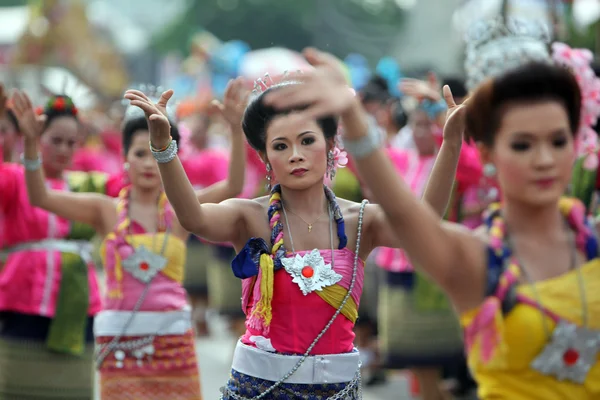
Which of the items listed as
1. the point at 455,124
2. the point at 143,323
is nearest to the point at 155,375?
the point at 143,323

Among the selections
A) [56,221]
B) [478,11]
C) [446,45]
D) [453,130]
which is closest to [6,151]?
[56,221]

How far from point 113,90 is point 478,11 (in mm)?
25029

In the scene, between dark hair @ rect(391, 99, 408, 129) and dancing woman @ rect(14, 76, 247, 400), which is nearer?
dancing woman @ rect(14, 76, 247, 400)

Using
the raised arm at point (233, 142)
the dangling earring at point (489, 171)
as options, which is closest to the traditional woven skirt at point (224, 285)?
the dangling earring at point (489, 171)

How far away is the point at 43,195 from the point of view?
17.3 feet

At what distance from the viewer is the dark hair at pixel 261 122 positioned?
4.01 metres

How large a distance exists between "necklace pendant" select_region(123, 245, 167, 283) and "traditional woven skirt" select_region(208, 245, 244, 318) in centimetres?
482

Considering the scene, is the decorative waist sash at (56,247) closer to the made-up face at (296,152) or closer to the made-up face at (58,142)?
the made-up face at (58,142)

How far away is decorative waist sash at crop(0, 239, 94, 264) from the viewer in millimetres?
6121

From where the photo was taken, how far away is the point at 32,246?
6.12m

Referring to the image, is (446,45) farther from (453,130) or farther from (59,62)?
(453,130)

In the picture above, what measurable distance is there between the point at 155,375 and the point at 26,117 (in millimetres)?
1405

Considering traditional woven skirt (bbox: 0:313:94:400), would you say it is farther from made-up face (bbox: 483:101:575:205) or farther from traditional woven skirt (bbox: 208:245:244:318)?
traditional woven skirt (bbox: 208:245:244:318)

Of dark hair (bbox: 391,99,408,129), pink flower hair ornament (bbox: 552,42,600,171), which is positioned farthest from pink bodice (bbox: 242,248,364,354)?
dark hair (bbox: 391,99,408,129)
